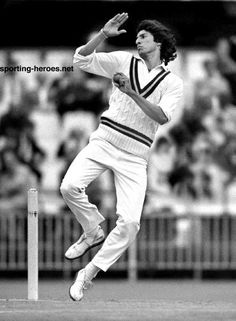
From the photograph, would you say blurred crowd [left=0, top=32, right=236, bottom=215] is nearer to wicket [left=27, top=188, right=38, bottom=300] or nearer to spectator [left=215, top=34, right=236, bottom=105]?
spectator [left=215, top=34, right=236, bottom=105]

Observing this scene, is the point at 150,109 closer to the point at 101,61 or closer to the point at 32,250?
the point at 101,61

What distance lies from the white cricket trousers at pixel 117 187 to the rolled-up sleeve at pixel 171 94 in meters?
0.65

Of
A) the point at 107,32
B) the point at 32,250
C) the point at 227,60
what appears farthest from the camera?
the point at 227,60

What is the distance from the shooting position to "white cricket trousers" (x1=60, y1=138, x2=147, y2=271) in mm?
10430

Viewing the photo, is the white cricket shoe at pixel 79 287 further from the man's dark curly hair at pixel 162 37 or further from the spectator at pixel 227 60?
the spectator at pixel 227 60

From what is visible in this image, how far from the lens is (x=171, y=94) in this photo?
34.1 feet

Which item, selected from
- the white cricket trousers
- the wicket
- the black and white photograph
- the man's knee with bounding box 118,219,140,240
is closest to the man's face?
the white cricket trousers

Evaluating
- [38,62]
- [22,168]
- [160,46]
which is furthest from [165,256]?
[160,46]

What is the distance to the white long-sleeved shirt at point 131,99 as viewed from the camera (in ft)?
34.2

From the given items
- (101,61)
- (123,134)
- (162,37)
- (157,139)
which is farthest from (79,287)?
(157,139)

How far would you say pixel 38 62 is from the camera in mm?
18719

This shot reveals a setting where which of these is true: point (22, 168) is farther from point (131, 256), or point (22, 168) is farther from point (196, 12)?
point (196, 12)

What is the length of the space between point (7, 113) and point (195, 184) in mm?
3240

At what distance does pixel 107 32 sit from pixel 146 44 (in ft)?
1.60
